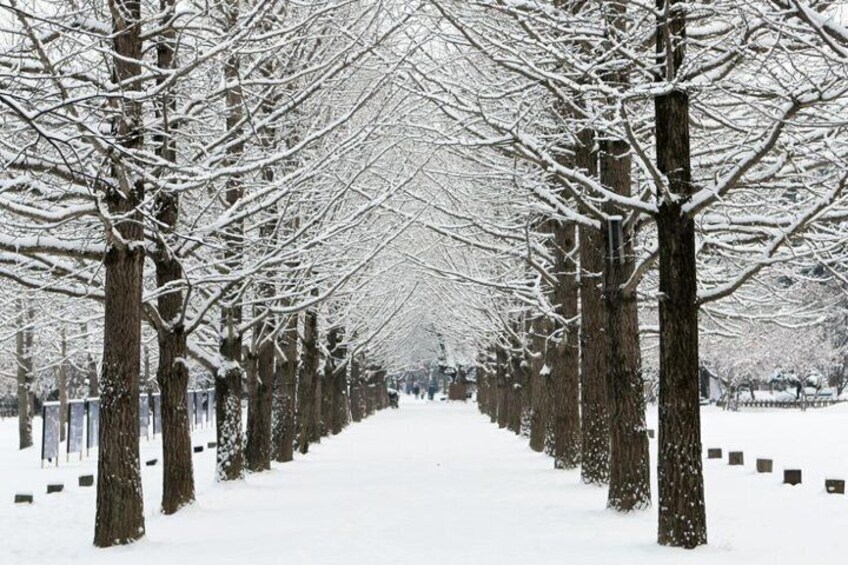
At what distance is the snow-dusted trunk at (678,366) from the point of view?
9.49m

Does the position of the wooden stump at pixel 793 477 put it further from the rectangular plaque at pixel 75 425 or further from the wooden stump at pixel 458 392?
the wooden stump at pixel 458 392

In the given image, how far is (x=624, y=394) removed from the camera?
12547 millimetres

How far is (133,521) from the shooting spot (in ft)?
33.4

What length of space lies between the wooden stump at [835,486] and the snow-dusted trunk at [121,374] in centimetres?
974

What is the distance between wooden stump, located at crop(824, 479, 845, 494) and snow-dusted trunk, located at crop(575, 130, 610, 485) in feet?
10.7

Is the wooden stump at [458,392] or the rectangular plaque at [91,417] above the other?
the rectangular plaque at [91,417]

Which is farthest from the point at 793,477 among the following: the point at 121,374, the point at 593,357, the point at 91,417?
the point at 91,417

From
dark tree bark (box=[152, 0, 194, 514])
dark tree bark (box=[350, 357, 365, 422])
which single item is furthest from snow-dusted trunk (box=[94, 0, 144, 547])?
dark tree bark (box=[350, 357, 365, 422])

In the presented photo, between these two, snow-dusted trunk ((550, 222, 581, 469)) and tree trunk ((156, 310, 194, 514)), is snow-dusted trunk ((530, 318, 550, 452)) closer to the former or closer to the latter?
snow-dusted trunk ((550, 222, 581, 469))

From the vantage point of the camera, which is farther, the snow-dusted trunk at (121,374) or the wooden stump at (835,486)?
the wooden stump at (835,486)

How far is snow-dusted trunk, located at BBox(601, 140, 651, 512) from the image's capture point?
12.3m

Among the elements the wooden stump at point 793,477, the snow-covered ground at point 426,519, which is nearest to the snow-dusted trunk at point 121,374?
the snow-covered ground at point 426,519

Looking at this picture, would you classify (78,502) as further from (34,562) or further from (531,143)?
(531,143)

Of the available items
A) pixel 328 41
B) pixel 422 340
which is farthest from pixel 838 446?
pixel 422 340
